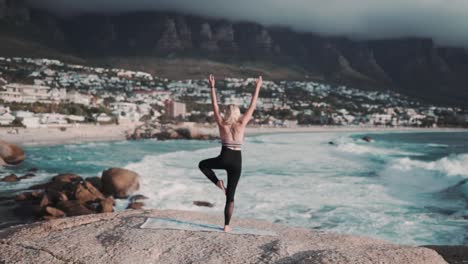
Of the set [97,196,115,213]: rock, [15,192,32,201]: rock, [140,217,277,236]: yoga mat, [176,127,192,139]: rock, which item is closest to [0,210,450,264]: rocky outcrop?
[140,217,277,236]: yoga mat

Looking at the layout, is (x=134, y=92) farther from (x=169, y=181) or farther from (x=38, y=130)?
(x=169, y=181)

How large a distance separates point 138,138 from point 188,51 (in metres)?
140

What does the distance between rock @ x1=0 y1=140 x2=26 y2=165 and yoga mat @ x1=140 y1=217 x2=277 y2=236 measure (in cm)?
2520

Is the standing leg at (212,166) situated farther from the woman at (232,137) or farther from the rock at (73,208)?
the rock at (73,208)

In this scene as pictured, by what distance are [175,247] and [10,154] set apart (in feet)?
90.5

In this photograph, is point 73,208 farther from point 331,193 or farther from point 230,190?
point 331,193

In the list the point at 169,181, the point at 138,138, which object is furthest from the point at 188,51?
the point at 169,181

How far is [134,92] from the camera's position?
5600 inches

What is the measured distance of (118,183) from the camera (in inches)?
639

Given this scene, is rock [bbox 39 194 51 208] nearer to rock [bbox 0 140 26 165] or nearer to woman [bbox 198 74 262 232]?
woman [bbox 198 74 262 232]

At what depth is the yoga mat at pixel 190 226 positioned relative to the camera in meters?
5.64

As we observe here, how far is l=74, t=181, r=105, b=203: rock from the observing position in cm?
1441

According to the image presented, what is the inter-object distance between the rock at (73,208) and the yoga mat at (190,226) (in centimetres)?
737

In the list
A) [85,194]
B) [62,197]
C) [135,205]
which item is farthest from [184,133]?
[62,197]
